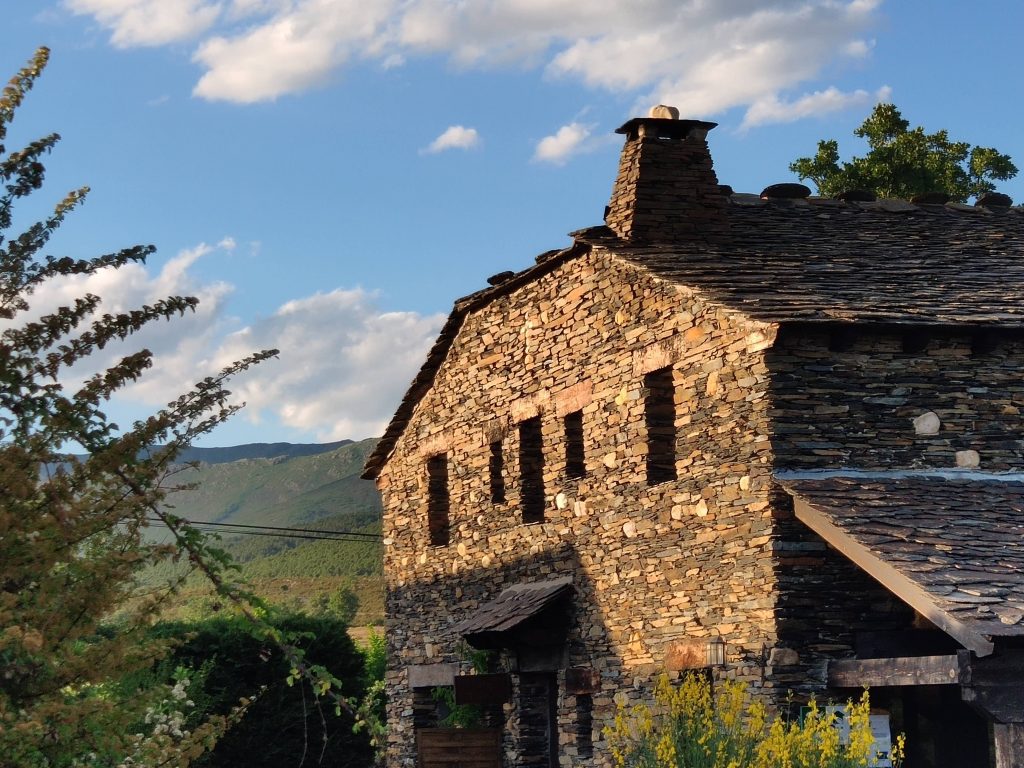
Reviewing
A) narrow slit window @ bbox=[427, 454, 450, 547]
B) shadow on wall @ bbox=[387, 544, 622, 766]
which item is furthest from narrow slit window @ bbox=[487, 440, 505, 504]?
narrow slit window @ bbox=[427, 454, 450, 547]

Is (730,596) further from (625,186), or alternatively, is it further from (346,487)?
(346,487)

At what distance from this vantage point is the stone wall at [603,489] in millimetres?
11828

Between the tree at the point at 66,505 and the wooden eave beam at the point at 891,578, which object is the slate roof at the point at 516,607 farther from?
the tree at the point at 66,505

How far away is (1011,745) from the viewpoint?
9.34 m

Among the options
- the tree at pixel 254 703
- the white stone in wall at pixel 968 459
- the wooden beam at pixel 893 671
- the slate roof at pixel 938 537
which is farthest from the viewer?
the tree at pixel 254 703

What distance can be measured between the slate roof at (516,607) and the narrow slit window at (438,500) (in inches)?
103

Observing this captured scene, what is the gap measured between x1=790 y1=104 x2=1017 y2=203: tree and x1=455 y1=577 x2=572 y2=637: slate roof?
43.4 ft

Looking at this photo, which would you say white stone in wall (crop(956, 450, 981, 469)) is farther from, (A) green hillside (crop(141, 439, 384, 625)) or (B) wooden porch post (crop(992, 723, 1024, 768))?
(A) green hillside (crop(141, 439, 384, 625))

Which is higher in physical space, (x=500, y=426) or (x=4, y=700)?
(x=500, y=426)

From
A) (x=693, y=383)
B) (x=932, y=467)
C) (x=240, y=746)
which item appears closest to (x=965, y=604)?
(x=932, y=467)

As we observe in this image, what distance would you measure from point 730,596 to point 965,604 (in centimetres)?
288

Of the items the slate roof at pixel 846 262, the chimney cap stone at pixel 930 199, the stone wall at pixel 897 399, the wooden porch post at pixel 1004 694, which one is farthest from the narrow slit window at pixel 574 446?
the wooden porch post at pixel 1004 694

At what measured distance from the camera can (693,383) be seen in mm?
12625

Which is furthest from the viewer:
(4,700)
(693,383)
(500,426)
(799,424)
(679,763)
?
(500,426)
